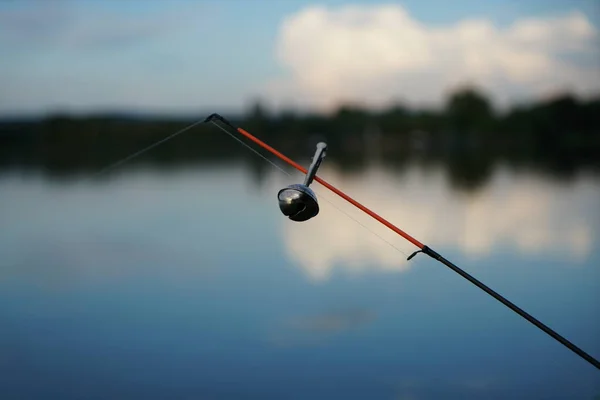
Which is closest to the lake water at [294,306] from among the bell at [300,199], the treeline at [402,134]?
the bell at [300,199]

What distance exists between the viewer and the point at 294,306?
12141 millimetres

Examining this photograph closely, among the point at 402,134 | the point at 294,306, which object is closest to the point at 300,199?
the point at 294,306

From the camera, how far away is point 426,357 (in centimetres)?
915

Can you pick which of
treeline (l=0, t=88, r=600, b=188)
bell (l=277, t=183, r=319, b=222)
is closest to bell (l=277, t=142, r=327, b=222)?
bell (l=277, t=183, r=319, b=222)

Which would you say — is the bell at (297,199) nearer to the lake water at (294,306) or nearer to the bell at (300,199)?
the bell at (300,199)

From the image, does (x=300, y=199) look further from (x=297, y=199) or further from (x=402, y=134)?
(x=402, y=134)

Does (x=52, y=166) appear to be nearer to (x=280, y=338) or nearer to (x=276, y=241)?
(x=276, y=241)

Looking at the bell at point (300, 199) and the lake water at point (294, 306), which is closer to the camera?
the bell at point (300, 199)

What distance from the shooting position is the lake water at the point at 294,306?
27.7 ft

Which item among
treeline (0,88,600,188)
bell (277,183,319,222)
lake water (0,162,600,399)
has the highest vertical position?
treeline (0,88,600,188)

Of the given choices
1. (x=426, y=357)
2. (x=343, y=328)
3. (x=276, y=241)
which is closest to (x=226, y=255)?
(x=276, y=241)

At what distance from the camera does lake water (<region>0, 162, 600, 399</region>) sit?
8453 mm

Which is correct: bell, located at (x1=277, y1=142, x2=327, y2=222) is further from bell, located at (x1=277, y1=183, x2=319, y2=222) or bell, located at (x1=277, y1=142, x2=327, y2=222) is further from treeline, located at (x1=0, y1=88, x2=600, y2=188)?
treeline, located at (x1=0, y1=88, x2=600, y2=188)

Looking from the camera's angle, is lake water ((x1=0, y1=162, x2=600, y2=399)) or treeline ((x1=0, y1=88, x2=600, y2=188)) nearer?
lake water ((x1=0, y1=162, x2=600, y2=399))
